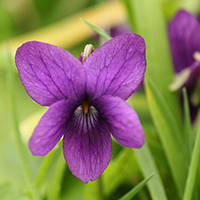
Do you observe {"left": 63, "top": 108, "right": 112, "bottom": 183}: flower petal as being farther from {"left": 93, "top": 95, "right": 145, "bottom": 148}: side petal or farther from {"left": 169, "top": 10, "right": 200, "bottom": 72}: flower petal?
{"left": 169, "top": 10, "right": 200, "bottom": 72}: flower petal

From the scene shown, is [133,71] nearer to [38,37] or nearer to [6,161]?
[6,161]

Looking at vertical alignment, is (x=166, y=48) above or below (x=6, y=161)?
above

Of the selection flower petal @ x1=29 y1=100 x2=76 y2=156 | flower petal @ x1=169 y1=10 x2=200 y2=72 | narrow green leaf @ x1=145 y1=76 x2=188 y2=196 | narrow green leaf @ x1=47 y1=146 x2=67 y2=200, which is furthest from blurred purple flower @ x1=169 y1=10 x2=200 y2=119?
flower petal @ x1=29 y1=100 x2=76 y2=156

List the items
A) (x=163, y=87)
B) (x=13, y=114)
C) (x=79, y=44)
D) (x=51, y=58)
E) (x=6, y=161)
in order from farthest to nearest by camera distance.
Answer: (x=79, y=44) → (x=6, y=161) → (x=163, y=87) → (x=13, y=114) → (x=51, y=58)

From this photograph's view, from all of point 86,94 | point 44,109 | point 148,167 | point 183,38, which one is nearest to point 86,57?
point 86,94

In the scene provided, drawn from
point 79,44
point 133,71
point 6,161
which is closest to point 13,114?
point 133,71

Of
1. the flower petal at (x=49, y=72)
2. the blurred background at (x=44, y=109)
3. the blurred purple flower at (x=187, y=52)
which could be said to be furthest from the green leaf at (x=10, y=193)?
the blurred purple flower at (x=187, y=52)

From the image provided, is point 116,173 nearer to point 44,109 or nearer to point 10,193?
point 10,193
